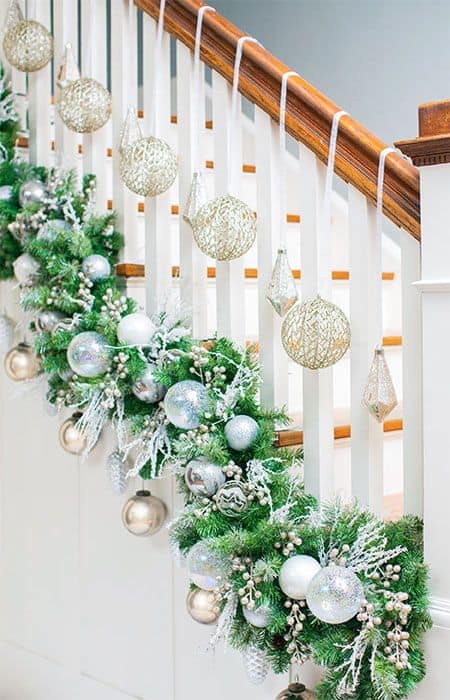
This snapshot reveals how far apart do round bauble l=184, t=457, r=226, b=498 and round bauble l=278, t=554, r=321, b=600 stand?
195mm

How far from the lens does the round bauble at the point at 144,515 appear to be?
1.83 metres

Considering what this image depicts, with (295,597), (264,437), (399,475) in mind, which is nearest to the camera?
(295,597)

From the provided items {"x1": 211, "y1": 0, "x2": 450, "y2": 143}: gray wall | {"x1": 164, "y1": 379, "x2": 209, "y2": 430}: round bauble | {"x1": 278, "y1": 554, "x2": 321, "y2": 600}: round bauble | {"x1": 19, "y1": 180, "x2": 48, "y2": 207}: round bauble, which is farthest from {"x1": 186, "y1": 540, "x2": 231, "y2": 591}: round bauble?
{"x1": 211, "y1": 0, "x2": 450, "y2": 143}: gray wall

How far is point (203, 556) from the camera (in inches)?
58.5

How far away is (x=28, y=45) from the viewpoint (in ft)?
6.65

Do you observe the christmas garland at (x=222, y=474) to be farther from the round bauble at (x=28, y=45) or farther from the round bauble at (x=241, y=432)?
the round bauble at (x=28, y=45)

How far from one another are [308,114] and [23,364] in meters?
0.92

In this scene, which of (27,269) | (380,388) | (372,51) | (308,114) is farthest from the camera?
(372,51)

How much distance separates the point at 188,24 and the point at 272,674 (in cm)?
127

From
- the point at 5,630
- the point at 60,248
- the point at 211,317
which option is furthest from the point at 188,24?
the point at 5,630

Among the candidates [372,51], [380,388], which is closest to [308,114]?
[380,388]

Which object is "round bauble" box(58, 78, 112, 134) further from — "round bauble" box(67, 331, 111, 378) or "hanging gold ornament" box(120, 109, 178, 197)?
"round bauble" box(67, 331, 111, 378)

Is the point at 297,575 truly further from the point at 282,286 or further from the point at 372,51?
the point at 372,51

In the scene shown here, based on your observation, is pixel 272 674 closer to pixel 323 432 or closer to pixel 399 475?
pixel 323 432
